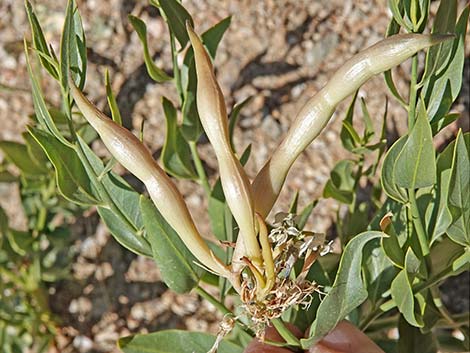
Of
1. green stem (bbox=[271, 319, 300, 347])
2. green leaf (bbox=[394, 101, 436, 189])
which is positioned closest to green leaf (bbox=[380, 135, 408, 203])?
green leaf (bbox=[394, 101, 436, 189])

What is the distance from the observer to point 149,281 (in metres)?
1.01

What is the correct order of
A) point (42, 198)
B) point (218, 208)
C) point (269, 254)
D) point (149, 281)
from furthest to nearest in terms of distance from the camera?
point (149, 281) < point (42, 198) < point (218, 208) < point (269, 254)

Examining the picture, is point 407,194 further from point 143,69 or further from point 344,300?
point 143,69

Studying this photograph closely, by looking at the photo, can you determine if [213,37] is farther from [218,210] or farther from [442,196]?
[442,196]

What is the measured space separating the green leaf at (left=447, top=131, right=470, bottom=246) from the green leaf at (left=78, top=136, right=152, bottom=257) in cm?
22

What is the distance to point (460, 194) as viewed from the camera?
0.56m

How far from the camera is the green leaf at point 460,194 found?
544mm

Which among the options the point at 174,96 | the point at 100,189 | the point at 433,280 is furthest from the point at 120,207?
the point at 174,96

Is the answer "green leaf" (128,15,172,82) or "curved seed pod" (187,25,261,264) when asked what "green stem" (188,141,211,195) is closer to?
"green leaf" (128,15,172,82)

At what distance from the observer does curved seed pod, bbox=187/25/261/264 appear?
1.62 ft

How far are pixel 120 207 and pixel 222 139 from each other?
16 cm

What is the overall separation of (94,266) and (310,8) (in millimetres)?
390

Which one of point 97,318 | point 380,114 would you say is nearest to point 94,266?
point 97,318

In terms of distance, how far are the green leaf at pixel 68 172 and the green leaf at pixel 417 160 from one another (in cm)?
22
